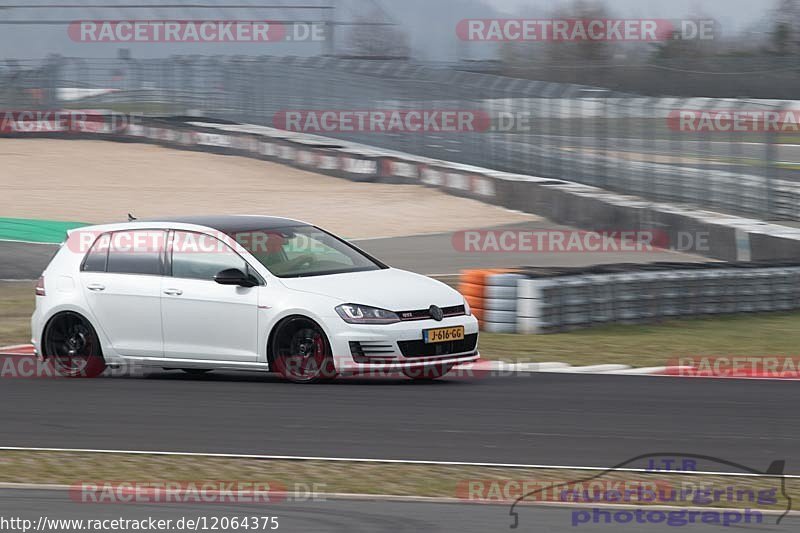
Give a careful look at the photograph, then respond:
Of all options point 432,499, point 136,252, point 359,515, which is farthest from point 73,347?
point 359,515

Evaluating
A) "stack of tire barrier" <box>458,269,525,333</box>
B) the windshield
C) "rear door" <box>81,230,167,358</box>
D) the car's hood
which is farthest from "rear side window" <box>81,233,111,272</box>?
"stack of tire barrier" <box>458,269,525,333</box>

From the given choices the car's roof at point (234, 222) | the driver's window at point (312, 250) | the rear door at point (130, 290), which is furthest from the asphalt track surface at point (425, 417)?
the car's roof at point (234, 222)

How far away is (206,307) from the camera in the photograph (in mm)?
11016

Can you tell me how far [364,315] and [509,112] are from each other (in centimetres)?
1931

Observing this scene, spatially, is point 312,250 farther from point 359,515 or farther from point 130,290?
point 359,515

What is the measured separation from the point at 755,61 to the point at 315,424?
26310 millimetres

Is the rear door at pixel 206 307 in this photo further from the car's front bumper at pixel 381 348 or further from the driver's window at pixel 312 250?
the car's front bumper at pixel 381 348

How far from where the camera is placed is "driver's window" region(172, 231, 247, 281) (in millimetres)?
11109

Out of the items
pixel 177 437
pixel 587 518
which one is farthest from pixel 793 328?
pixel 587 518

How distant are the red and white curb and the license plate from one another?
82 centimetres

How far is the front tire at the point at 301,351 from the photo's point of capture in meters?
10.7

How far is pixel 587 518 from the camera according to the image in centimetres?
602

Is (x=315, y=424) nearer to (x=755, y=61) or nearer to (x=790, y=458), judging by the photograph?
(x=790, y=458)

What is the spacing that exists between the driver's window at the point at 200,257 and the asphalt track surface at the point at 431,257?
8986 mm
